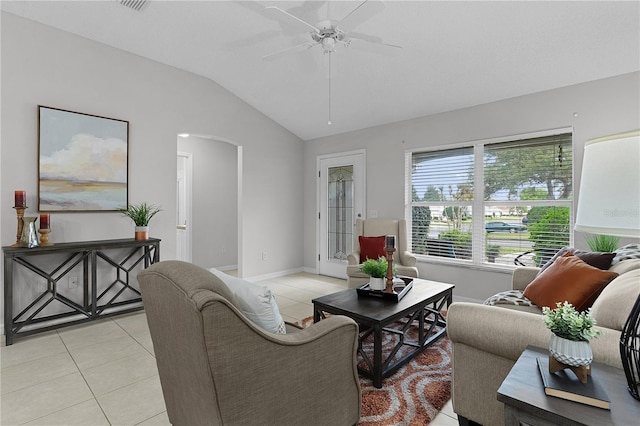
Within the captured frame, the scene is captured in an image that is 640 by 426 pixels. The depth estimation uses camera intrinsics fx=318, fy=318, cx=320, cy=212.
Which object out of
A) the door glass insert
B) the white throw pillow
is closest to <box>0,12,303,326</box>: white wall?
the door glass insert

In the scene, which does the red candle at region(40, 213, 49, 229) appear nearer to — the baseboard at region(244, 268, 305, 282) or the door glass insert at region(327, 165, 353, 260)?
the baseboard at region(244, 268, 305, 282)

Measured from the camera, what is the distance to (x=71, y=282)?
3.37 m

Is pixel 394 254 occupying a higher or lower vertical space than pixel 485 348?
higher

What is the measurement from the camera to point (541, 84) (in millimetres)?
3387

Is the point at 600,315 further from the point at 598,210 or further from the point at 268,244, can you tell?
the point at 268,244

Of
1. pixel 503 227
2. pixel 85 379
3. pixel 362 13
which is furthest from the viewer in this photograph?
pixel 503 227

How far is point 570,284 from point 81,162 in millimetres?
4456

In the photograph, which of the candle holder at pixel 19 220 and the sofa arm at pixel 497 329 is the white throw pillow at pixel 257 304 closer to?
the sofa arm at pixel 497 329

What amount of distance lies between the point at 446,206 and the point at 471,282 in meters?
1.03

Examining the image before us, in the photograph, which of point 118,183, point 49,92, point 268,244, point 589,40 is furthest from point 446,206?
point 49,92

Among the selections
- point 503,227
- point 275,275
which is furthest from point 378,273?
point 275,275

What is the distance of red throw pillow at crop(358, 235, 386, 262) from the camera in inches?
161

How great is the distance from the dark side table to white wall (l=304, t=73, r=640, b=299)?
8.88 ft

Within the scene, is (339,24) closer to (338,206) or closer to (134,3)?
(134,3)
